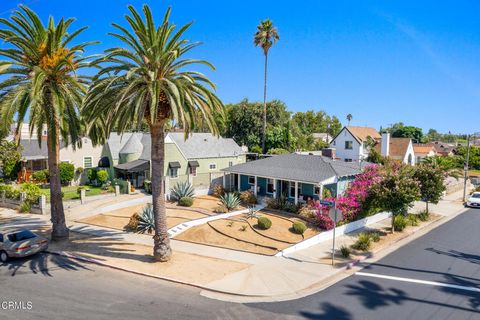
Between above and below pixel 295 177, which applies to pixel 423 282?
below

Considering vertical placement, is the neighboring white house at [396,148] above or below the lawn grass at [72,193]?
above

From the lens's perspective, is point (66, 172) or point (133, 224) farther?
point (66, 172)

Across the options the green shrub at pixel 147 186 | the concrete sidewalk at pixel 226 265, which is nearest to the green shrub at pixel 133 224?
the concrete sidewalk at pixel 226 265

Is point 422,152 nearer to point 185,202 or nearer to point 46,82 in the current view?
point 185,202

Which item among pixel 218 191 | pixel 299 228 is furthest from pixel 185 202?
pixel 299 228

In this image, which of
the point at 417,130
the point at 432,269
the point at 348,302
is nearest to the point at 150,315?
the point at 348,302

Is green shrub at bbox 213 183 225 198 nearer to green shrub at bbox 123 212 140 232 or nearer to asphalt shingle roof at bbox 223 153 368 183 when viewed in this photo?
asphalt shingle roof at bbox 223 153 368 183

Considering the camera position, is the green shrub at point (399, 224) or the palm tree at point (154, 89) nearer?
the palm tree at point (154, 89)

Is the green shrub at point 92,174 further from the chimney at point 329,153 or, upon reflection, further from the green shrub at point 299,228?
the chimney at point 329,153
